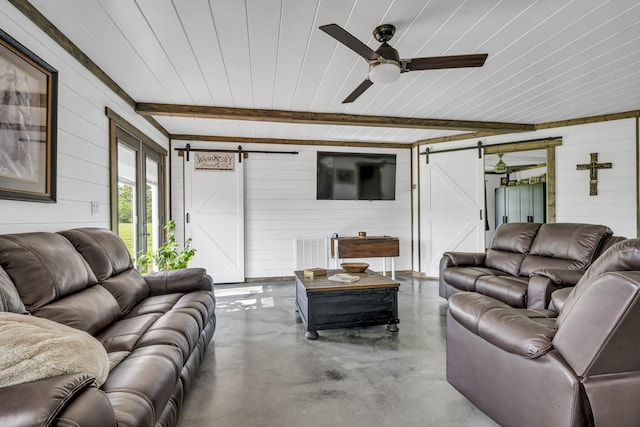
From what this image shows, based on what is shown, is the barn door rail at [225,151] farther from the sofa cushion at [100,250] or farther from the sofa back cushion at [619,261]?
the sofa back cushion at [619,261]

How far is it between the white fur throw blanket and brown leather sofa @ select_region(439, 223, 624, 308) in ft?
9.93

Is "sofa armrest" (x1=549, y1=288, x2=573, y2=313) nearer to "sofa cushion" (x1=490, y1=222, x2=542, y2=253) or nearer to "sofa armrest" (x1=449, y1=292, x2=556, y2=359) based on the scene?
"sofa armrest" (x1=449, y1=292, x2=556, y2=359)

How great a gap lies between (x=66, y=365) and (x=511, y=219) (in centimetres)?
864

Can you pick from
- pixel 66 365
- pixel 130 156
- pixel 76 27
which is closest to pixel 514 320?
pixel 66 365

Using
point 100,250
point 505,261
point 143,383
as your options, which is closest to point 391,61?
point 143,383

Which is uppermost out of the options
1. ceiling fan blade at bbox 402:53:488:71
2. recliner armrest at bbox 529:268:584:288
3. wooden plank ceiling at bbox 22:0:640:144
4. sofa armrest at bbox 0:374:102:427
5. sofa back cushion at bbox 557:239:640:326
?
wooden plank ceiling at bbox 22:0:640:144

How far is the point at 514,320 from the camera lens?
4.97 ft

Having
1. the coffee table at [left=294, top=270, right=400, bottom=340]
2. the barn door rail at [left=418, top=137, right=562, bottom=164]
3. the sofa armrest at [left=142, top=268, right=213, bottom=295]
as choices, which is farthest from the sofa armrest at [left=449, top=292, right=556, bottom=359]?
the barn door rail at [left=418, top=137, right=562, bottom=164]

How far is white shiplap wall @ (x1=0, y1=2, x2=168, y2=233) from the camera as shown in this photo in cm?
190

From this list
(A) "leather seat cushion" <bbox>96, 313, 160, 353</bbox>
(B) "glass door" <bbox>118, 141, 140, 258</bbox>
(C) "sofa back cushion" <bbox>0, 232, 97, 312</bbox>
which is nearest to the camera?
(C) "sofa back cushion" <bbox>0, 232, 97, 312</bbox>

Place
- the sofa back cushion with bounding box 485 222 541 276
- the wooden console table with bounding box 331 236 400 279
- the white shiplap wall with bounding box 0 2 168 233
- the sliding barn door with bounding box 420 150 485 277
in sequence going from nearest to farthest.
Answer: the white shiplap wall with bounding box 0 2 168 233, the sofa back cushion with bounding box 485 222 541 276, the wooden console table with bounding box 331 236 400 279, the sliding barn door with bounding box 420 150 485 277

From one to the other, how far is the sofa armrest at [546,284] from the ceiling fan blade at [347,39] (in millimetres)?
2259

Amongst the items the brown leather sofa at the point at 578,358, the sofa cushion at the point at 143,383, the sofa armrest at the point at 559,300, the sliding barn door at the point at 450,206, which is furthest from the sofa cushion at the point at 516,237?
the sofa cushion at the point at 143,383

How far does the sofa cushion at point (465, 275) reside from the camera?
3.41 meters
